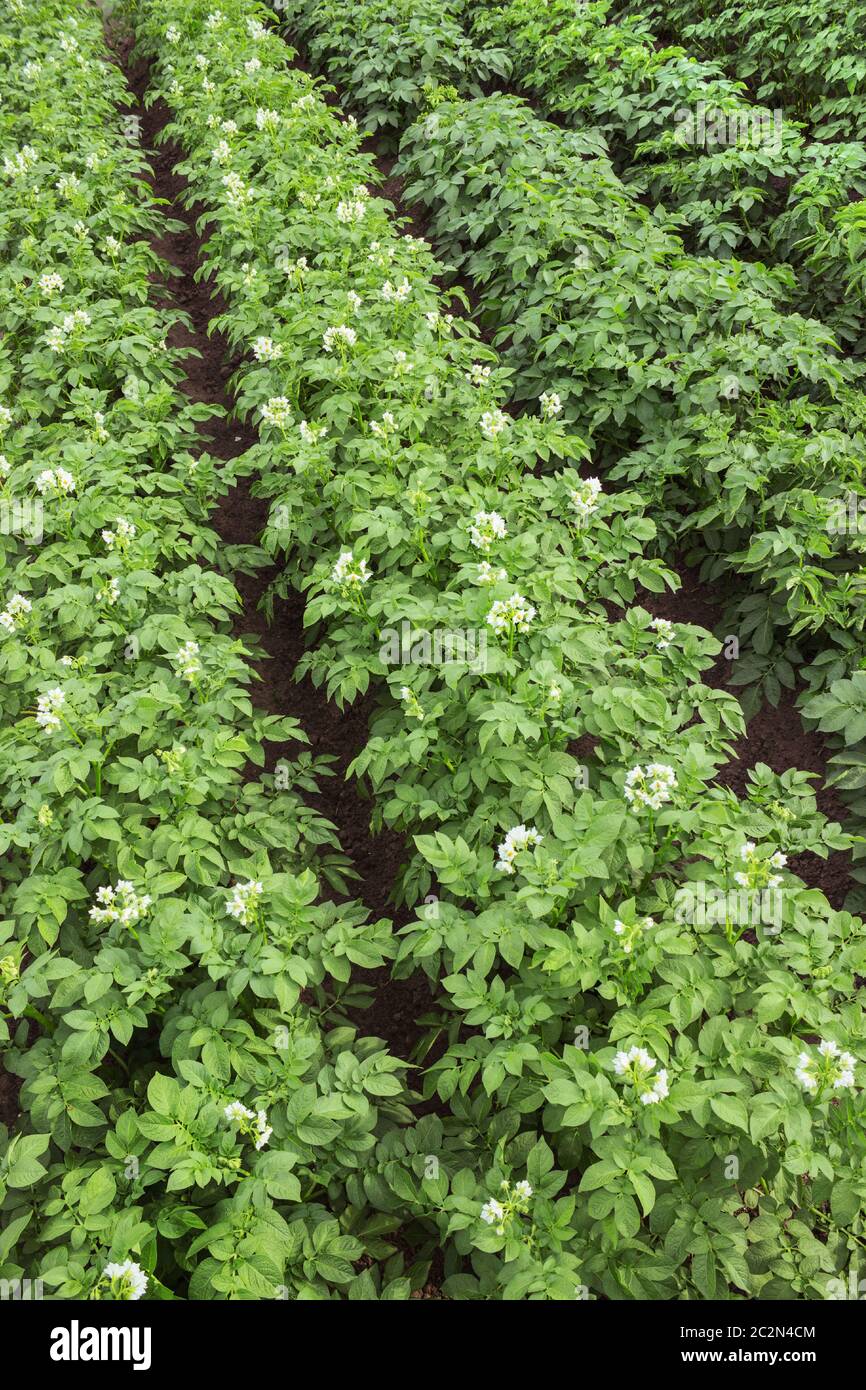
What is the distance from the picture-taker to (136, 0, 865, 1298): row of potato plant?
2.30 m

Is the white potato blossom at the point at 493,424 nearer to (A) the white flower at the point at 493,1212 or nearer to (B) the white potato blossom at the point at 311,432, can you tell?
(B) the white potato blossom at the point at 311,432

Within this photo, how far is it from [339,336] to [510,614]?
219 centimetres

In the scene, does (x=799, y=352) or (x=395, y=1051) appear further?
(x=799, y=352)

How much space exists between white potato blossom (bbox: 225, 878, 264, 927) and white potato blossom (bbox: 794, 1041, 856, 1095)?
1.58 meters

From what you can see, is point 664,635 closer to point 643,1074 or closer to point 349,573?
point 349,573

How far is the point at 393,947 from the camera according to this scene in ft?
9.50

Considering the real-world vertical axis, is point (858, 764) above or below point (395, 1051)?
above

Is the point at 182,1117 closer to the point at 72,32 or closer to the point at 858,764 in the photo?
the point at 858,764

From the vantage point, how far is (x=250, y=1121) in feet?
8.10

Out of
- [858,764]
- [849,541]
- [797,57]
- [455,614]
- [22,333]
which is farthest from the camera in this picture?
[797,57]

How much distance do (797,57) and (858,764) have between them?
6335 millimetres

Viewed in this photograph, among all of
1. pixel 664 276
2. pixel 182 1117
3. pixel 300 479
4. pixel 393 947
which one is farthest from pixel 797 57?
pixel 182 1117

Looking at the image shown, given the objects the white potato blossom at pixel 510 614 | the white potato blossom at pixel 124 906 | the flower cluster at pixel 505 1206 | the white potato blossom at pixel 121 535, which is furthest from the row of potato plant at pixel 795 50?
the flower cluster at pixel 505 1206
